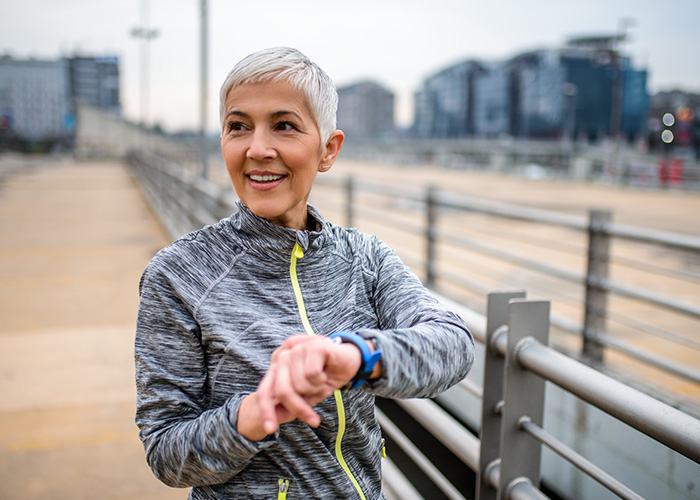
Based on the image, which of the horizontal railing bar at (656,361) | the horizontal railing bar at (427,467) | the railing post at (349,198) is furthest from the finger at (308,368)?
the railing post at (349,198)

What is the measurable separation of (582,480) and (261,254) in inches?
94.5

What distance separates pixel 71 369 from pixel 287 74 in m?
4.30

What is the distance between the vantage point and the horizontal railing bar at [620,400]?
1255 mm

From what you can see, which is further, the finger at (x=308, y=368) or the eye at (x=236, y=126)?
the eye at (x=236, y=126)

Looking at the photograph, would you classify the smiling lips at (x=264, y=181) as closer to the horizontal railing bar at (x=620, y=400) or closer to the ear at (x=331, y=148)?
the ear at (x=331, y=148)

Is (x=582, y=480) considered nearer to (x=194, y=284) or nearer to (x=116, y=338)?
(x=194, y=284)

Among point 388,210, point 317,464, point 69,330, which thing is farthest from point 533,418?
point 388,210

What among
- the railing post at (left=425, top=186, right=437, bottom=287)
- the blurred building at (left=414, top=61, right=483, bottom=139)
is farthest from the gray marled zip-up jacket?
the blurred building at (left=414, top=61, right=483, bottom=139)

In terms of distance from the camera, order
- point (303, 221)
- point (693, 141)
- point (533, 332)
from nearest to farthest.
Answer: point (303, 221)
point (533, 332)
point (693, 141)

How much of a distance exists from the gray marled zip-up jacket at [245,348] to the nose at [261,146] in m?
0.13

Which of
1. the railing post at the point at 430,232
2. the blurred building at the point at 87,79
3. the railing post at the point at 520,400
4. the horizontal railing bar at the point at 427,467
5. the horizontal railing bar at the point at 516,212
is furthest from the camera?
the blurred building at the point at 87,79

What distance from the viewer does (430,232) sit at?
6.71 meters

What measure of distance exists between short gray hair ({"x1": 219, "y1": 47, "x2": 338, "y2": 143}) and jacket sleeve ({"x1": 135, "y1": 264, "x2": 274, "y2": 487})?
41cm

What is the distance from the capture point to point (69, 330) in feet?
19.6
